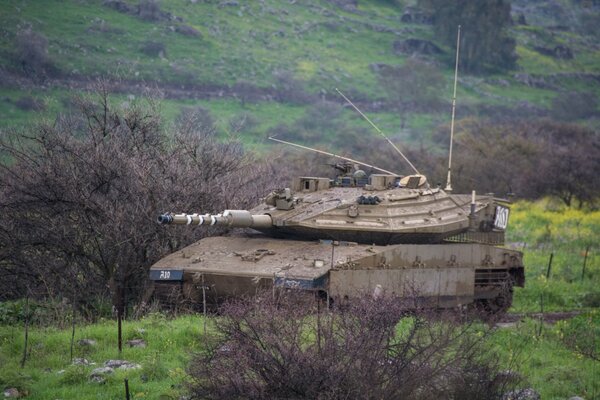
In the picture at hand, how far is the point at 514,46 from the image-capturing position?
75.1 metres

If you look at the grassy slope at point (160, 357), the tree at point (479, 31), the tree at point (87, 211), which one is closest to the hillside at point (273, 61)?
the tree at point (479, 31)

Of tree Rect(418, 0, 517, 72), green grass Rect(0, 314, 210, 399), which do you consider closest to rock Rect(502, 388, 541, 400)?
green grass Rect(0, 314, 210, 399)

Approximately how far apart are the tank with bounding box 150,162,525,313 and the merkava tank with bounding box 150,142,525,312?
2cm

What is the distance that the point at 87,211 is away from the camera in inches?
715

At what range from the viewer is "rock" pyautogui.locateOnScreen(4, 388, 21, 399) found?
12149 mm

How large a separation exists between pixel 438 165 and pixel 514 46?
121 feet

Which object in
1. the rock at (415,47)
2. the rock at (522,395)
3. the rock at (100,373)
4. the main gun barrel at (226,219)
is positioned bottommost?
the rock at (100,373)

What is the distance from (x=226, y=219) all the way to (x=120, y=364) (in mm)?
3717

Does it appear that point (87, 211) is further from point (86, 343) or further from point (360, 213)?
point (360, 213)

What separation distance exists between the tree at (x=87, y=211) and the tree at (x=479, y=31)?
55.1 meters

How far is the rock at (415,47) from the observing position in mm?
73688

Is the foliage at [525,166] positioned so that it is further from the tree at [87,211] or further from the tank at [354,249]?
the tree at [87,211]

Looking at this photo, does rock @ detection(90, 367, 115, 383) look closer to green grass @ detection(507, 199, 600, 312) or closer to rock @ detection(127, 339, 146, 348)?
rock @ detection(127, 339, 146, 348)

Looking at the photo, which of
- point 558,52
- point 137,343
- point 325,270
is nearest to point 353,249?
point 325,270
